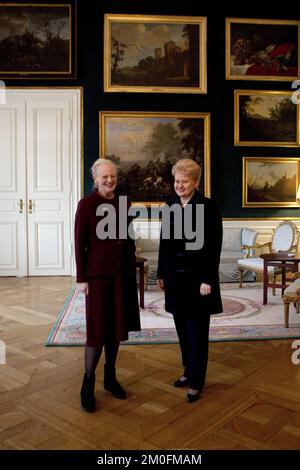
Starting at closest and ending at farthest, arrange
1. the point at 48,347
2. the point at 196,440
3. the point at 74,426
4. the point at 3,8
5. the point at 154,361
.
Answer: the point at 196,440 → the point at 74,426 → the point at 154,361 → the point at 48,347 → the point at 3,8

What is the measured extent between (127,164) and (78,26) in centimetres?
245

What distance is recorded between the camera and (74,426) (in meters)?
2.42

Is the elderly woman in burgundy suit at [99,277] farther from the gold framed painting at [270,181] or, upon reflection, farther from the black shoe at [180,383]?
the gold framed painting at [270,181]

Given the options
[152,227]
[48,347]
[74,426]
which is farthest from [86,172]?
[74,426]

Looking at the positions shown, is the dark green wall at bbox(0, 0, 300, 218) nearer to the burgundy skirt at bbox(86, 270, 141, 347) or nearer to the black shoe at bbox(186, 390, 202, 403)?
the burgundy skirt at bbox(86, 270, 141, 347)

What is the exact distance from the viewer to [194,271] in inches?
109

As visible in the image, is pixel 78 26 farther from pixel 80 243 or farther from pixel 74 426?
pixel 74 426

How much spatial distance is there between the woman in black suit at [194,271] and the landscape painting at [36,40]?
5523 millimetres

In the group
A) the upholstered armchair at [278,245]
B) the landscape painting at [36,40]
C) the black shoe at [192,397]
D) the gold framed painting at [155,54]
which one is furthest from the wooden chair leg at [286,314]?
the landscape painting at [36,40]

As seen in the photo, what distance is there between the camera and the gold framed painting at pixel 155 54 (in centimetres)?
754

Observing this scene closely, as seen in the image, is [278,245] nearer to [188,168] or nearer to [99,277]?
[188,168]

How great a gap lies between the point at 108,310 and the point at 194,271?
0.58 meters

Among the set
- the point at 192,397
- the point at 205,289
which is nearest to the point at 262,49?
the point at 205,289

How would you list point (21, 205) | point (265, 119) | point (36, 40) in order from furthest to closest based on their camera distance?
1. point (265, 119)
2. point (21, 205)
3. point (36, 40)
